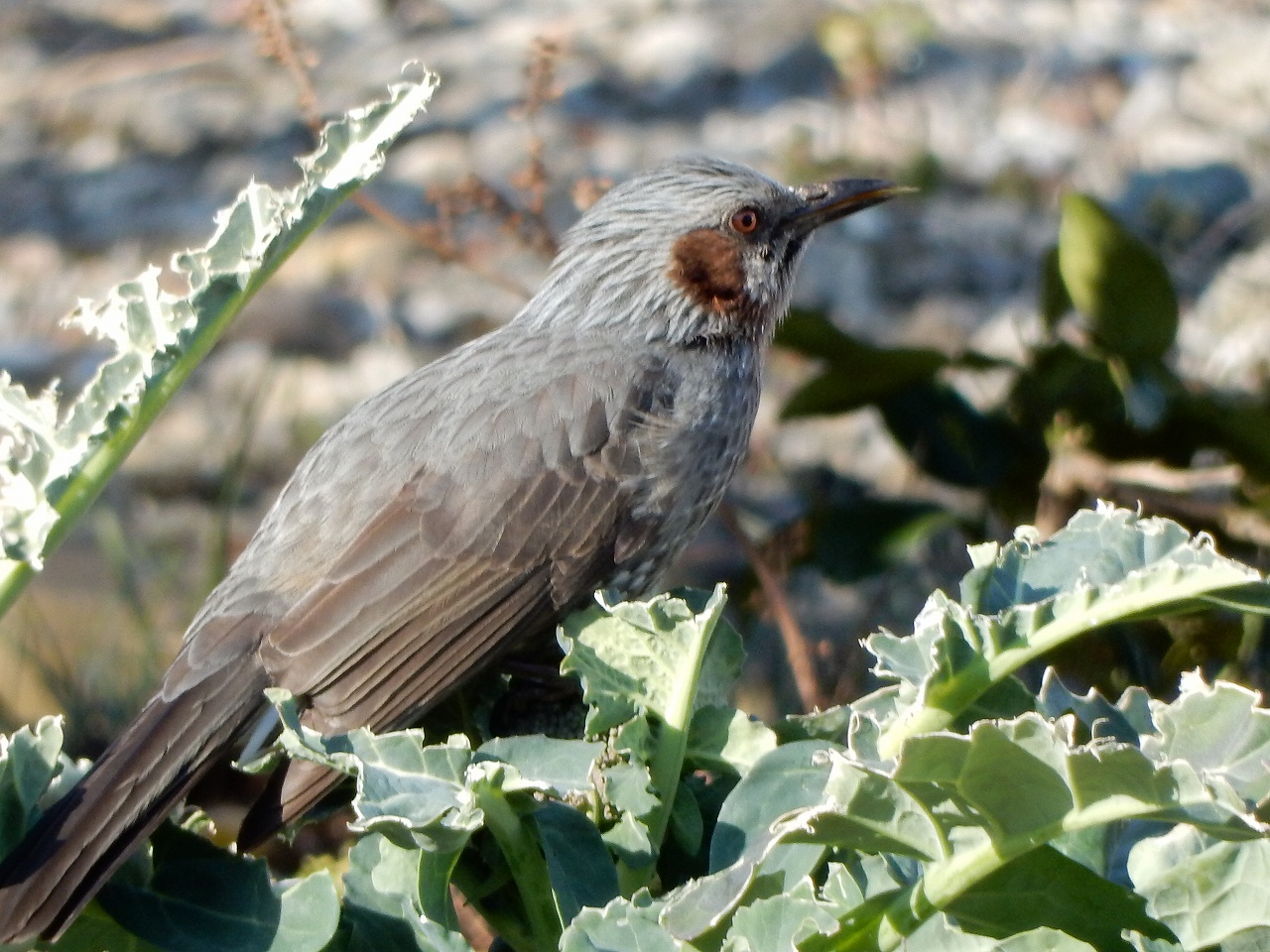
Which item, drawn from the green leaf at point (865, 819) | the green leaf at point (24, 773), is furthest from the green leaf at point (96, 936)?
the green leaf at point (865, 819)

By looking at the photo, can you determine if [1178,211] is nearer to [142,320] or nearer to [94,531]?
[94,531]

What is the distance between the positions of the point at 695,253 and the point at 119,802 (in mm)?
1959

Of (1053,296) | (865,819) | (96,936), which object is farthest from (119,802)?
(1053,296)

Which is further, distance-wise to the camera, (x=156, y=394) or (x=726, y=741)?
(x=156, y=394)

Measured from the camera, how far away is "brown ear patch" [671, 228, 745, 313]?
3869 millimetres

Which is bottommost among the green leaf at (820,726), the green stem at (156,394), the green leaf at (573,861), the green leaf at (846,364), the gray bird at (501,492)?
the green leaf at (846,364)

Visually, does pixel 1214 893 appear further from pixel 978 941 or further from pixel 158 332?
pixel 158 332

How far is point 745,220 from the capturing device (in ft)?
12.8

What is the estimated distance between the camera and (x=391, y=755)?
6.37 feet

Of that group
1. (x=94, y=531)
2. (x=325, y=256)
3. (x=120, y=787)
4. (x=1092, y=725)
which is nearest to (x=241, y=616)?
(x=120, y=787)

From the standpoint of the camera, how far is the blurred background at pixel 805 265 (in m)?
4.01

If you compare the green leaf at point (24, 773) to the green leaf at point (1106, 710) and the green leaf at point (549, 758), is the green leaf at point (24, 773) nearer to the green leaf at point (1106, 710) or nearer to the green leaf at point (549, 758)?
the green leaf at point (549, 758)

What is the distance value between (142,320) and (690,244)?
5.96 feet

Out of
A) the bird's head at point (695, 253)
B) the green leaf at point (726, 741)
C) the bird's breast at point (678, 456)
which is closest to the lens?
the green leaf at point (726, 741)
